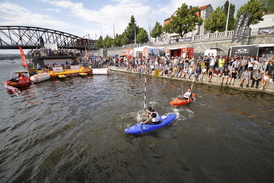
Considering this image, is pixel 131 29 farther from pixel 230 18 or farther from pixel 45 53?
pixel 230 18

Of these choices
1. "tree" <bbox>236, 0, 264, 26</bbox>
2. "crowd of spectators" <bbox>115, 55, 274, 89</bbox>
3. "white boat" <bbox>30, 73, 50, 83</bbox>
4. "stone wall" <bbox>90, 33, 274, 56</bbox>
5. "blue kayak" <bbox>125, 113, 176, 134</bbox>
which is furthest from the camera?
"tree" <bbox>236, 0, 264, 26</bbox>

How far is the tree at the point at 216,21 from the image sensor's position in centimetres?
2861

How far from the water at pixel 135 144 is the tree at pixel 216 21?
26.0 m

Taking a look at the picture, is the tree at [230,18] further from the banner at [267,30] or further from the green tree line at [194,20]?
the banner at [267,30]

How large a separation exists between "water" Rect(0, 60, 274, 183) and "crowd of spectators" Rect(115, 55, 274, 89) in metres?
2.93

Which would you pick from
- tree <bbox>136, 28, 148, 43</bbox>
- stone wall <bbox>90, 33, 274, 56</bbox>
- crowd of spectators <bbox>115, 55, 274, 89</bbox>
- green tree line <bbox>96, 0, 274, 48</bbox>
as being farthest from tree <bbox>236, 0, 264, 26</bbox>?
tree <bbox>136, 28, 148, 43</bbox>

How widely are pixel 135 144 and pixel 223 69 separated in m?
13.5

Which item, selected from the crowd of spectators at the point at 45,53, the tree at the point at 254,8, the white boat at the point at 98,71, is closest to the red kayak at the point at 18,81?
the white boat at the point at 98,71

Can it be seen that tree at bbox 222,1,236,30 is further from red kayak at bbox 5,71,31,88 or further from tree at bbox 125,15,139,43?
red kayak at bbox 5,71,31,88

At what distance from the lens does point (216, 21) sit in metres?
29.1

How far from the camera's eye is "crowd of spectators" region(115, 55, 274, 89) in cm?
1172

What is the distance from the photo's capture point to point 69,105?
1019cm

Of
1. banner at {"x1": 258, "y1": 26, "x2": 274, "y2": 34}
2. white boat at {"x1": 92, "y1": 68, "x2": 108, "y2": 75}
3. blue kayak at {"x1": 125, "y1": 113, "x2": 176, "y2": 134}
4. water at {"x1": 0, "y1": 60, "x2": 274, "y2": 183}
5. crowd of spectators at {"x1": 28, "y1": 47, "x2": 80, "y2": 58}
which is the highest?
banner at {"x1": 258, "y1": 26, "x2": 274, "y2": 34}

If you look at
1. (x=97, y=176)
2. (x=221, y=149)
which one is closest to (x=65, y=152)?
(x=97, y=176)
